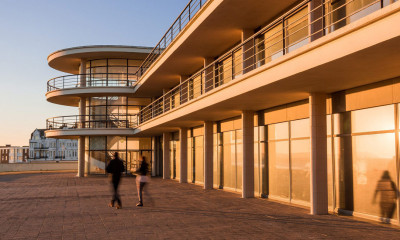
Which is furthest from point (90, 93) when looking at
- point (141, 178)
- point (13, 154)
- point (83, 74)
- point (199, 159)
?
point (13, 154)

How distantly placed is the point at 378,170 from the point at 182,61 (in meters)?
13.4

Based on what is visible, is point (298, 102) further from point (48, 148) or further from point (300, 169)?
point (48, 148)

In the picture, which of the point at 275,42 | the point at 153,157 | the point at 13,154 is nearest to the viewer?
the point at 275,42

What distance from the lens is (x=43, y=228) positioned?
32.4 feet

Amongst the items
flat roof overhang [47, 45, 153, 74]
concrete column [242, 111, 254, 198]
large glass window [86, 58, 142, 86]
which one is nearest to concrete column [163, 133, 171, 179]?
large glass window [86, 58, 142, 86]

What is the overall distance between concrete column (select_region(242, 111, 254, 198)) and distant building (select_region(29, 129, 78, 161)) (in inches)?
5604

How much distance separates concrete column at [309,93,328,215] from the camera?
476 inches

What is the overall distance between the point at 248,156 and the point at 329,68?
313 inches

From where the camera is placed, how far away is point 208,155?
21.4 metres

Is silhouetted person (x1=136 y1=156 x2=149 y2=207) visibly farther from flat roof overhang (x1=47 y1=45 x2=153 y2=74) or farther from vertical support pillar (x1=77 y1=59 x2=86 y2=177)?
vertical support pillar (x1=77 y1=59 x2=86 y2=177)

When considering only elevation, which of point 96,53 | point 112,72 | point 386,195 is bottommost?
point 386,195

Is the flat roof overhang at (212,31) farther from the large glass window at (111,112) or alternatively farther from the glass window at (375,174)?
the large glass window at (111,112)

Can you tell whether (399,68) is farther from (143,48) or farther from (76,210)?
(143,48)

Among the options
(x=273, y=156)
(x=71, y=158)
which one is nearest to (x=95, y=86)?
(x=273, y=156)
